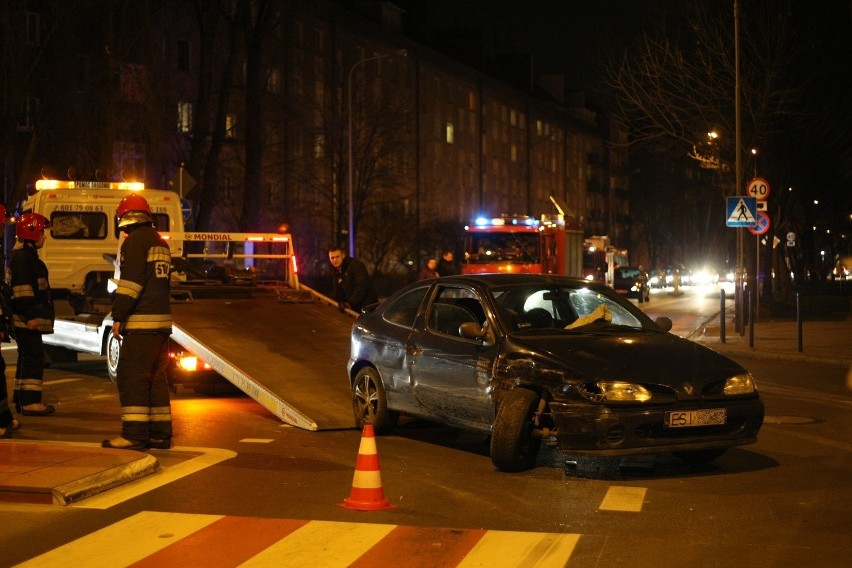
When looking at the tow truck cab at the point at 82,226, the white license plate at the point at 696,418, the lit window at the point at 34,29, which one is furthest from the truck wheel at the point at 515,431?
the lit window at the point at 34,29

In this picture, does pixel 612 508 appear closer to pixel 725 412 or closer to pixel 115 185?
pixel 725 412

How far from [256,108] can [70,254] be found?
1085 cm

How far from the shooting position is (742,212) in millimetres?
23172

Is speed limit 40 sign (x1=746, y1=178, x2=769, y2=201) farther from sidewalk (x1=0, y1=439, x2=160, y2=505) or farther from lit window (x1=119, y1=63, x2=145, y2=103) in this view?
sidewalk (x1=0, y1=439, x2=160, y2=505)

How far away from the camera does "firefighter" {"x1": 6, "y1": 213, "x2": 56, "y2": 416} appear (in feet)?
38.8

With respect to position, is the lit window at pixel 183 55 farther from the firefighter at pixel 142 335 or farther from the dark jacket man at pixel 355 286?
the firefighter at pixel 142 335

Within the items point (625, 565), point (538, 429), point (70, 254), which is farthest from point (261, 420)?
point (70, 254)

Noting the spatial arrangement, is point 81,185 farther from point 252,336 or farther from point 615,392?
point 615,392

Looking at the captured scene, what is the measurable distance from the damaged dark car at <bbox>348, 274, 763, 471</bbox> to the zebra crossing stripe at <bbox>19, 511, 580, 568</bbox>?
164 cm

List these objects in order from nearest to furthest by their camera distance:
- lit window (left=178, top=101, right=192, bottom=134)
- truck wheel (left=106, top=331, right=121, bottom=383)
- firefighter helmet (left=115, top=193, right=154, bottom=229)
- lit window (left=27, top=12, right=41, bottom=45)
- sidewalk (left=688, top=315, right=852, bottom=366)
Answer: firefighter helmet (left=115, top=193, right=154, bottom=229)
truck wheel (left=106, top=331, right=121, bottom=383)
sidewalk (left=688, top=315, right=852, bottom=366)
lit window (left=27, top=12, right=41, bottom=45)
lit window (left=178, top=101, right=192, bottom=134)

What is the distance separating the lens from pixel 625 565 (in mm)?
6207

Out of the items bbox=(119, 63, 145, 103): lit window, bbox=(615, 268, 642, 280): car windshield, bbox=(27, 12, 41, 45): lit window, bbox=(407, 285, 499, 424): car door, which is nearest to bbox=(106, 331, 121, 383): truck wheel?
bbox=(407, 285, 499, 424): car door

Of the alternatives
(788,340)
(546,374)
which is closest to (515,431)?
(546,374)

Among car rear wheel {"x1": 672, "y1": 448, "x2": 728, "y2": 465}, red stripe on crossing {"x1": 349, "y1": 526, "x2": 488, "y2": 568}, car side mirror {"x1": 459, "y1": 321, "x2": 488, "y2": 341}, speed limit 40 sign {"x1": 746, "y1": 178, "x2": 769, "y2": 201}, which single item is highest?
speed limit 40 sign {"x1": 746, "y1": 178, "x2": 769, "y2": 201}
